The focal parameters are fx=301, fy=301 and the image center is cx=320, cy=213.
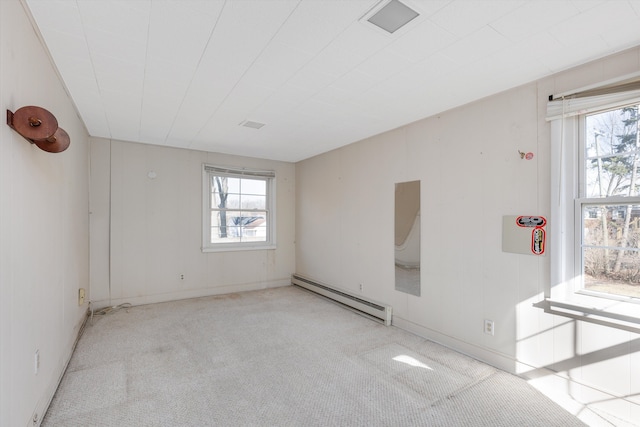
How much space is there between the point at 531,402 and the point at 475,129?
2.26 metres

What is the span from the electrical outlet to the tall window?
0.78 metres

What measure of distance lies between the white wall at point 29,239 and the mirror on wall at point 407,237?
323 cm

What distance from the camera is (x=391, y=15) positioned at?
5.40 feet

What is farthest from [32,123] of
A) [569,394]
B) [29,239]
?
[569,394]

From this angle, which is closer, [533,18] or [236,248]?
[533,18]

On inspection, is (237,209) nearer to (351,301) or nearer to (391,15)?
(351,301)

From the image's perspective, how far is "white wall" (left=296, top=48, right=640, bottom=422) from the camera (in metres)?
2.11

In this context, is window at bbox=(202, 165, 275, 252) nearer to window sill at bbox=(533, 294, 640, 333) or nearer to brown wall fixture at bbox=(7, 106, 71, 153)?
brown wall fixture at bbox=(7, 106, 71, 153)

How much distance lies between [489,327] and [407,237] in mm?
1213

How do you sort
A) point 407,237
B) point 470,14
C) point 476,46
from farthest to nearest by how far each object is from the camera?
point 407,237 → point 476,46 → point 470,14

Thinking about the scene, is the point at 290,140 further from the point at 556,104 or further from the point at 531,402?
the point at 531,402

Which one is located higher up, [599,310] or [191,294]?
[599,310]

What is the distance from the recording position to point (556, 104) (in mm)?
2285

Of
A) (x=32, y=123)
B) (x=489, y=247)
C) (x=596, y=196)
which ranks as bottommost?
(x=489, y=247)
